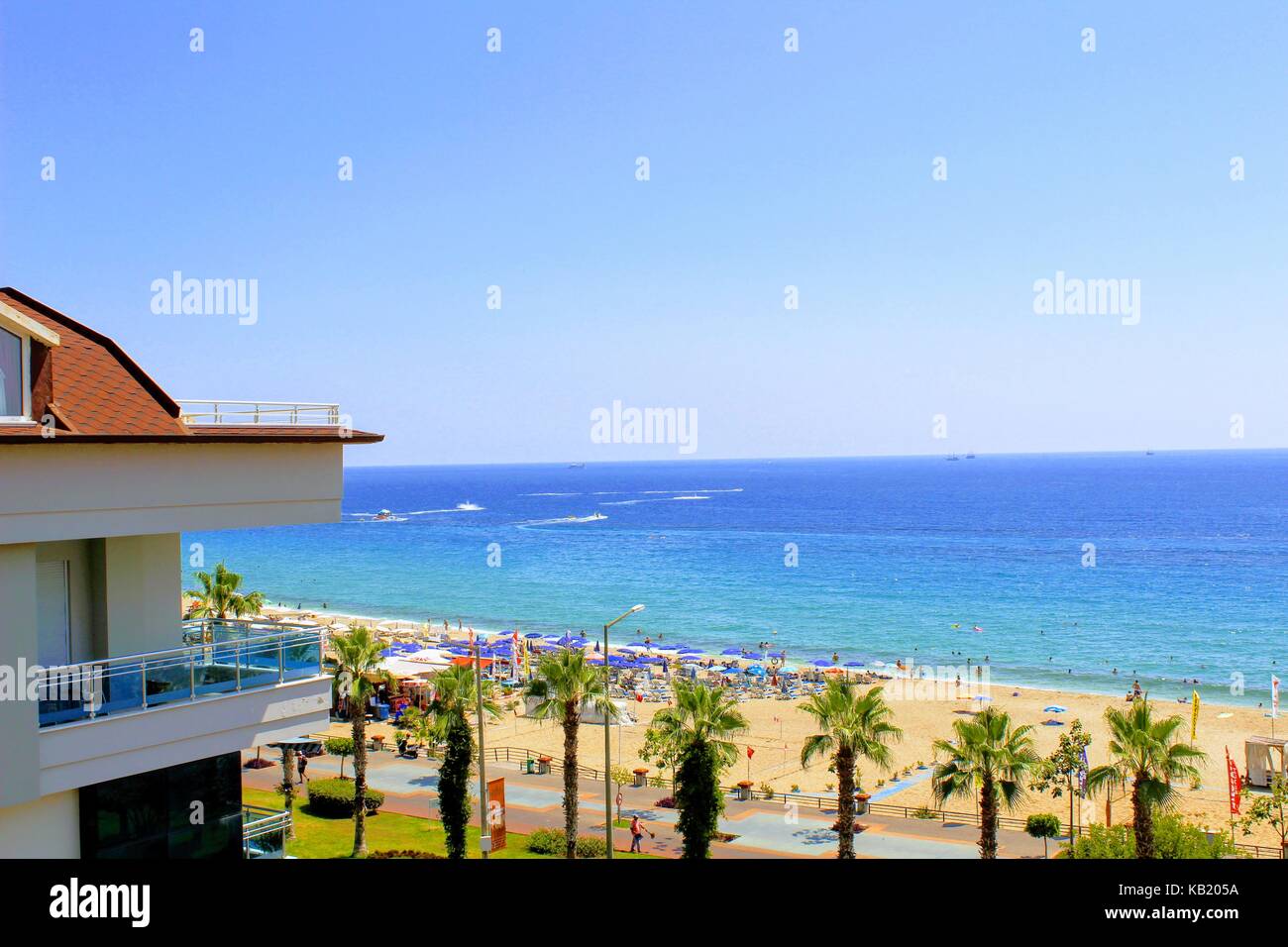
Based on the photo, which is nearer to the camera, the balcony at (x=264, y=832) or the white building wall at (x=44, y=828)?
the white building wall at (x=44, y=828)

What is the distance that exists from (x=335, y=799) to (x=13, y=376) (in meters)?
24.2

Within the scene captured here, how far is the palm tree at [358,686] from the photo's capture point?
91.2 feet

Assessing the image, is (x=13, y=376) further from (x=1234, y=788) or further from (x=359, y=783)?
(x=1234, y=788)

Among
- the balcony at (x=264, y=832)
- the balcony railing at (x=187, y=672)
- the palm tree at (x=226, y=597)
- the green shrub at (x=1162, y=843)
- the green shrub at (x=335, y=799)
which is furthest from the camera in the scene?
the palm tree at (x=226, y=597)

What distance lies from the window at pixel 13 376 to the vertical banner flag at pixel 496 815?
17269 millimetres

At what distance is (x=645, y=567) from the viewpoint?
123625 millimetres

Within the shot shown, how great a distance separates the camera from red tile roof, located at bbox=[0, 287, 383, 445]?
10688 millimetres

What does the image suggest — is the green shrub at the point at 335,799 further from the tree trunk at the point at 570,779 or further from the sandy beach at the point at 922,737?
the sandy beach at the point at 922,737

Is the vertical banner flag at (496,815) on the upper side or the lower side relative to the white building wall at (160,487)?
lower

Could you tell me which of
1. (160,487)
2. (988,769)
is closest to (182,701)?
(160,487)

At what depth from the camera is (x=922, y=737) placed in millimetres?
48844

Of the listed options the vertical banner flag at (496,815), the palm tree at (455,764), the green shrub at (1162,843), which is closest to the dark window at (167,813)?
the vertical banner flag at (496,815)

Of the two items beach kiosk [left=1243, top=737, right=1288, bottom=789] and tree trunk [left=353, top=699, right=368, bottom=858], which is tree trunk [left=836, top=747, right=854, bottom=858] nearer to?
tree trunk [left=353, top=699, right=368, bottom=858]
